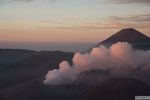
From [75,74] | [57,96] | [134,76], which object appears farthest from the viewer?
[75,74]

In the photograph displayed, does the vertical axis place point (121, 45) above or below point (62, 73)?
→ above

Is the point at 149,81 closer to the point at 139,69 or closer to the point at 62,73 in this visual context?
the point at 139,69

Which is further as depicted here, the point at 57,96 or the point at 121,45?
the point at 121,45

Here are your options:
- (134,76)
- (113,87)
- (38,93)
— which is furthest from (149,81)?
(38,93)

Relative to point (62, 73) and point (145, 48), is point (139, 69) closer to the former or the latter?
point (145, 48)

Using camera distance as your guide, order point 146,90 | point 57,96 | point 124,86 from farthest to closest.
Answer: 1. point 57,96
2. point 124,86
3. point 146,90

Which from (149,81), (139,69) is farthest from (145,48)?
(149,81)
